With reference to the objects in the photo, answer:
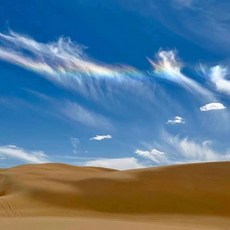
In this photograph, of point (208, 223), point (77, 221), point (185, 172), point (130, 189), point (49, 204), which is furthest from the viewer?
point (185, 172)

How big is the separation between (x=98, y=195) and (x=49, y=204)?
8.66 feet

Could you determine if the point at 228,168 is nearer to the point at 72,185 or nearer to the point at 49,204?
the point at 72,185

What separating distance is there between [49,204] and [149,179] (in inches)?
250

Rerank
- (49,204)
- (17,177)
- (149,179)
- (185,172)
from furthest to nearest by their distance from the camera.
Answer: (17,177)
(185,172)
(149,179)
(49,204)

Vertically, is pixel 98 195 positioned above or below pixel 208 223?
above

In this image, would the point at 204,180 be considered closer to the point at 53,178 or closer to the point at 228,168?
the point at 228,168

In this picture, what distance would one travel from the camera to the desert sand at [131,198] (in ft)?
58.0

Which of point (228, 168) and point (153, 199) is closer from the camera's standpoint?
point (153, 199)

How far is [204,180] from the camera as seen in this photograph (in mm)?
23984

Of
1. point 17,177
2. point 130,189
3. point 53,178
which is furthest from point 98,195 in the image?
point 17,177

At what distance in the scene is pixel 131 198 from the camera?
21.3 metres

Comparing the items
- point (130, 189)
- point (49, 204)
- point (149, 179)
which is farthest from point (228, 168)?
point (49, 204)

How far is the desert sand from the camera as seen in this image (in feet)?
58.0

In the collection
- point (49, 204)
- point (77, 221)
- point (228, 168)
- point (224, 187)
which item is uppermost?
point (228, 168)
